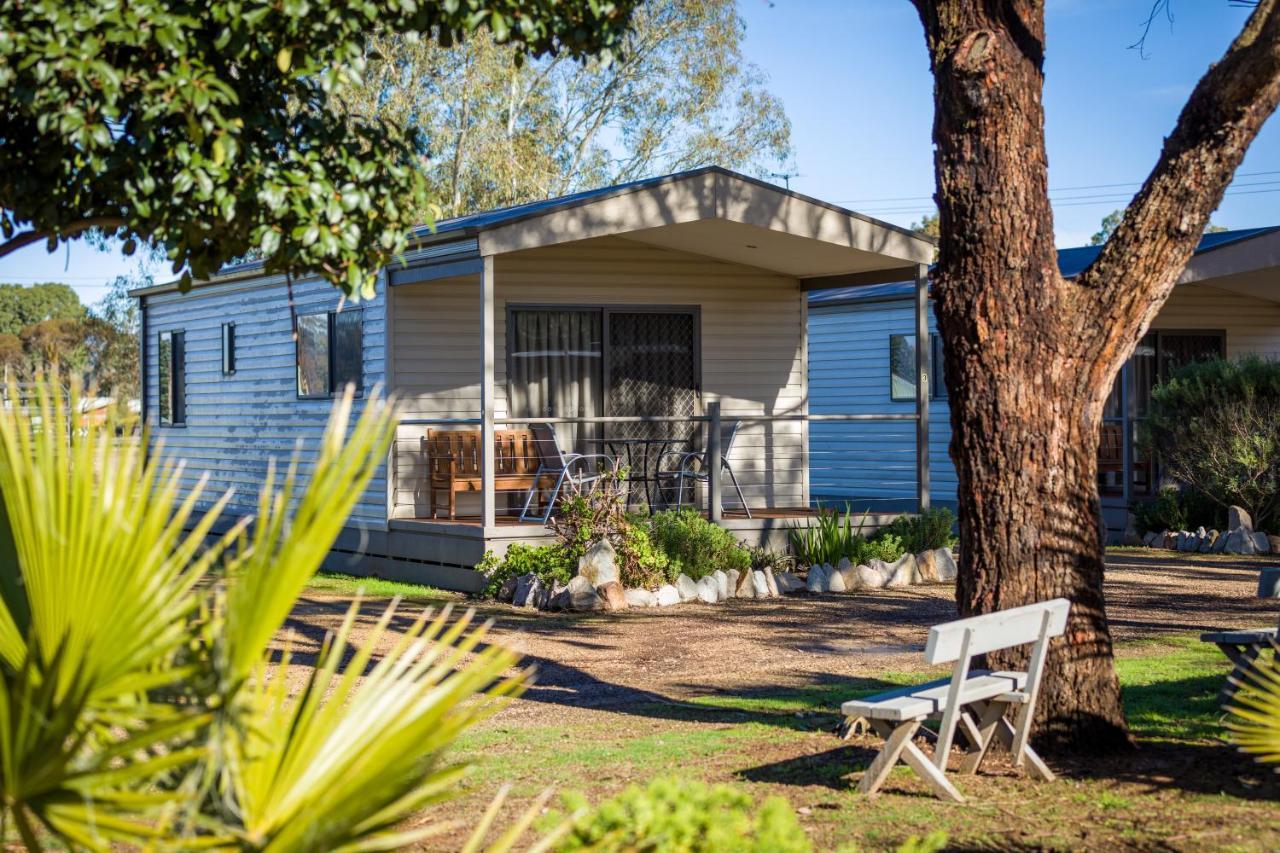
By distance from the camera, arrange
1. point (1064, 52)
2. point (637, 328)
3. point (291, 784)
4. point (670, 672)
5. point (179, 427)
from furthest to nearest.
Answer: point (1064, 52) → point (179, 427) → point (637, 328) → point (670, 672) → point (291, 784)

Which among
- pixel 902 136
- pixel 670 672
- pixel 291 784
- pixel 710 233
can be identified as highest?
pixel 902 136

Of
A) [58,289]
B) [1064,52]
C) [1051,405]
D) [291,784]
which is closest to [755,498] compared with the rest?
[1051,405]

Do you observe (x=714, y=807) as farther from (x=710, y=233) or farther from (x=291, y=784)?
(x=710, y=233)

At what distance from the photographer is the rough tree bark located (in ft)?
20.6

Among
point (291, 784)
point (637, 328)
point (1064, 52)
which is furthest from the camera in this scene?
point (1064, 52)

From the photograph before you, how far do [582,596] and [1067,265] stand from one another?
29.3 feet

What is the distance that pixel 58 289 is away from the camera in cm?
6956

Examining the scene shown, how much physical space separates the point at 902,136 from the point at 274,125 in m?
33.4

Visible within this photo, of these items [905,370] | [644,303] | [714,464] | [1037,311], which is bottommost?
[714,464]

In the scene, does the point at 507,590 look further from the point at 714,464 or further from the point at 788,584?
the point at 788,584

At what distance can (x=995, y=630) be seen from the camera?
546 centimetres

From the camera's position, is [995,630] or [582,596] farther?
[582,596]

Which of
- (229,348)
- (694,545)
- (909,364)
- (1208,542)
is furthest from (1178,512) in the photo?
(229,348)

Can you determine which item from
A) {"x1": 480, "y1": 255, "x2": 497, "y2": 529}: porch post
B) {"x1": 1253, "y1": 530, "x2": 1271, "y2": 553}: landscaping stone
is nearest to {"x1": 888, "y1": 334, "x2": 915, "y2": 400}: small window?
{"x1": 1253, "y1": 530, "x2": 1271, "y2": 553}: landscaping stone
